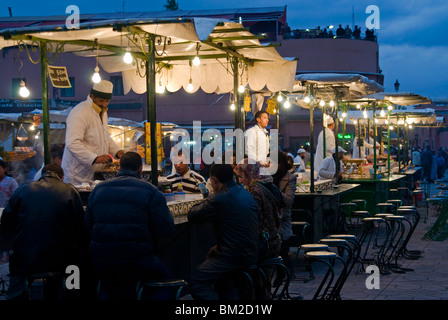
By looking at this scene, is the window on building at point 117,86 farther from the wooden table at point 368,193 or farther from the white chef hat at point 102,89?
the white chef hat at point 102,89

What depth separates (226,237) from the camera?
570cm

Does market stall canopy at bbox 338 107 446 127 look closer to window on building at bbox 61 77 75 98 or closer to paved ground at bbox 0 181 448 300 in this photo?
paved ground at bbox 0 181 448 300

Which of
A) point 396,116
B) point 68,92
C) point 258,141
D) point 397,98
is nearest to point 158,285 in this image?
point 258,141

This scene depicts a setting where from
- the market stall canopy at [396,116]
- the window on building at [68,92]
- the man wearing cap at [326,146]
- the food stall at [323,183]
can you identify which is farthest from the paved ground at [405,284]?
the window on building at [68,92]

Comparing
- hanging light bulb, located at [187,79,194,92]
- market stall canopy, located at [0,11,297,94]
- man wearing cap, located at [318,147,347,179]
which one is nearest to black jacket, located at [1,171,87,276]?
market stall canopy, located at [0,11,297,94]

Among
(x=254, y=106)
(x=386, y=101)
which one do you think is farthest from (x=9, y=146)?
(x=386, y=101)

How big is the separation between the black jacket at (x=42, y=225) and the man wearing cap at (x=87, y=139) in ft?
4.85

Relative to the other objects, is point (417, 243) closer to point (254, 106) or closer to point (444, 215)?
point (444, 215)

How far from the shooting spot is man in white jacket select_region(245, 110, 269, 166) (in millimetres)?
9789

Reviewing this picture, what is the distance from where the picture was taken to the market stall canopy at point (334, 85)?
11.0m

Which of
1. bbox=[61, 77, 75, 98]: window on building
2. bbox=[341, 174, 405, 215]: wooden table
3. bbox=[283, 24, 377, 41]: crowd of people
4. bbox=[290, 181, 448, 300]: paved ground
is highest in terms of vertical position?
bbox=[283, 24, 377, 41]: crowd of people

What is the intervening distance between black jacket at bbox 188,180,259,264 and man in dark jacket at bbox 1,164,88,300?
1147mm

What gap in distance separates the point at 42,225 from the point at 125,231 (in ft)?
2.71
